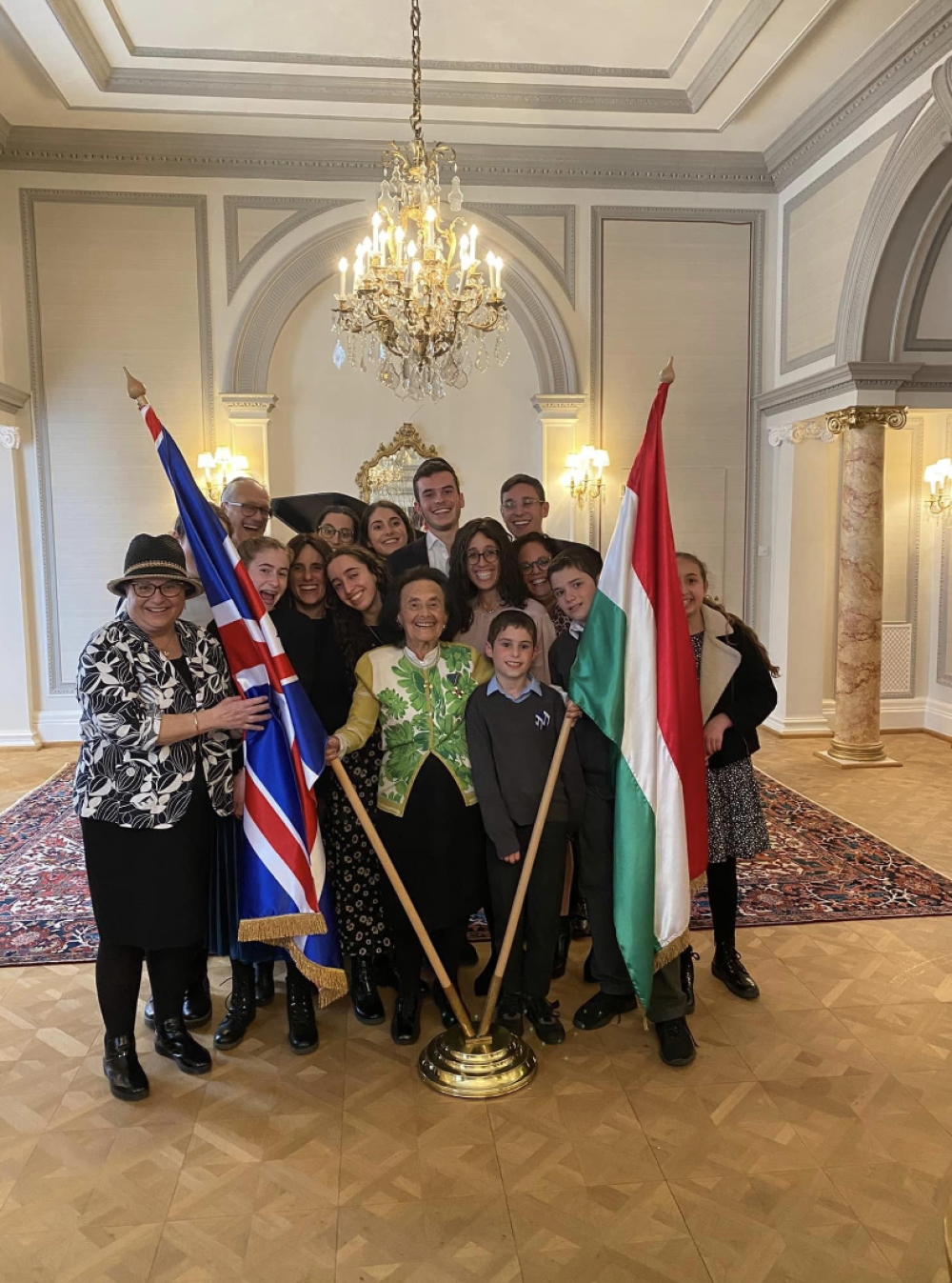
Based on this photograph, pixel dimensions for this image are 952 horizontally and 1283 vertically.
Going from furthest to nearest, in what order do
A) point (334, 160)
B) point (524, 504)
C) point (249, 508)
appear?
point (334, 160) < point (524, 504) < point (249, 508)

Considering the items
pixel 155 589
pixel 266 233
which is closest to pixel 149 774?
pixel 155 589

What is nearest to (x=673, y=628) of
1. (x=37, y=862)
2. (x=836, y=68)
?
(x=37, y=862)

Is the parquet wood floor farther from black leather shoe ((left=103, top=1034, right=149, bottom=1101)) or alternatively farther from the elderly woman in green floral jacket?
the elderly woman in green floral jacket

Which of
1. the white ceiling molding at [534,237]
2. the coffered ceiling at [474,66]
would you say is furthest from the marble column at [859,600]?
the white ceiling molding at [534,237]

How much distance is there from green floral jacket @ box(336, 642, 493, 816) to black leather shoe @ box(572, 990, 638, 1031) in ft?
2.82

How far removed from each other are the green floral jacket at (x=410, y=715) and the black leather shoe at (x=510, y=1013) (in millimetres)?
718

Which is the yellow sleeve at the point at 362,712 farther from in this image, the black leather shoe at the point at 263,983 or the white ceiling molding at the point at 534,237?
the white ceiling molding at the point at 534,237

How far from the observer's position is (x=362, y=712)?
3000mm

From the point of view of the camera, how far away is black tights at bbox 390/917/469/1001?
308 centimetres

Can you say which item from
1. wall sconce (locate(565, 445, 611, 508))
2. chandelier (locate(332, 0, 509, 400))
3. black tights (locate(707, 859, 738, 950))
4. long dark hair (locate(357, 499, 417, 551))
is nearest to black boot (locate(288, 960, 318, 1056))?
black tights (locate(707, 859, 738, 950))

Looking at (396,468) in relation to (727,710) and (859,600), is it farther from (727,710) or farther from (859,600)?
(727,710)

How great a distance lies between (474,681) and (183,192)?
6.41 metres

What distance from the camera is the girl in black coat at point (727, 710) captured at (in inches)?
126

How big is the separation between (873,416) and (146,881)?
616cm
